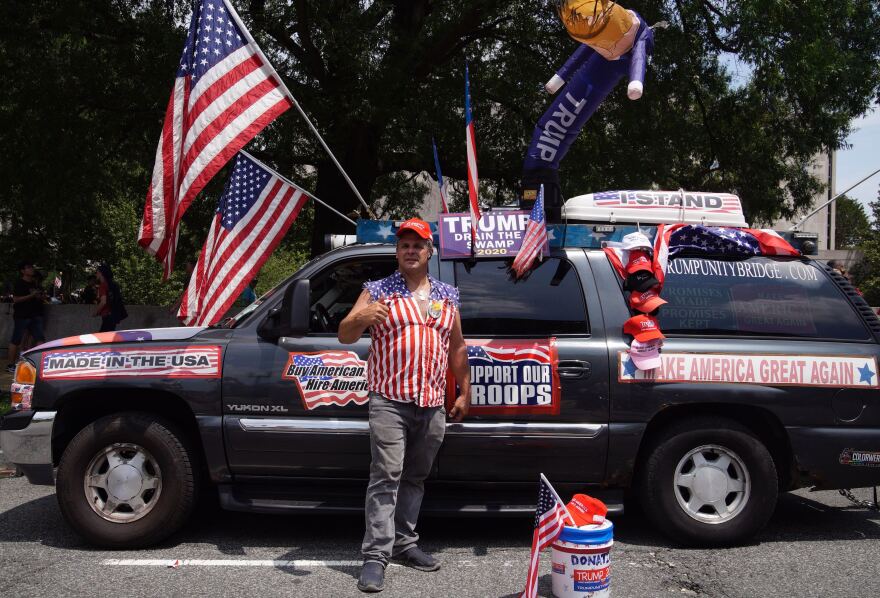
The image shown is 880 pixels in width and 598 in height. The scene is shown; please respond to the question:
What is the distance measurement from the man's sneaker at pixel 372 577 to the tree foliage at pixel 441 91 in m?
7.90

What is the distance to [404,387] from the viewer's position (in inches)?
167

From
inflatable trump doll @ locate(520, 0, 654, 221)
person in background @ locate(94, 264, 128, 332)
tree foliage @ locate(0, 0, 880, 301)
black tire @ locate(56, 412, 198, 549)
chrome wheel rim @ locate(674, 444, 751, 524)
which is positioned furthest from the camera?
person in background @ locate(94, 264, 128, 332)

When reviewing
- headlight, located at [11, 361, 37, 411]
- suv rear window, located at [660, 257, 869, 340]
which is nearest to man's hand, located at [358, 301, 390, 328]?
suv rear window, located at [660, 257, 869, 340]

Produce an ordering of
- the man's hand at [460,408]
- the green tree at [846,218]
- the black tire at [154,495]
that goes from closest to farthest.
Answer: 1. the man's hand at [460,408]
2. the black tire at [154,495]
3. the green tree at [846,218]

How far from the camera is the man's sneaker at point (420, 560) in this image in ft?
14.4

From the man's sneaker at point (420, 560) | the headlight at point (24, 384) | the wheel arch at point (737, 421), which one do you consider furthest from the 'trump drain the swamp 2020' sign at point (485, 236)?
the headlight at point (24, 384)

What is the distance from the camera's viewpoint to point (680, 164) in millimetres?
13844

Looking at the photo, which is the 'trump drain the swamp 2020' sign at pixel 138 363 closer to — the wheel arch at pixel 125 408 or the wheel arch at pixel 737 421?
the wheel arch at pixel 125 408

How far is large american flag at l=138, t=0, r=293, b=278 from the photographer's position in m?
5.27

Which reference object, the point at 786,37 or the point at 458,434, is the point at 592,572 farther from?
the point at 786,37

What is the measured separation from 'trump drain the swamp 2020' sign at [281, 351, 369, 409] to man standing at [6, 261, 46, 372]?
934cm

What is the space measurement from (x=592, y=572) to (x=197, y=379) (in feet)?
8.11

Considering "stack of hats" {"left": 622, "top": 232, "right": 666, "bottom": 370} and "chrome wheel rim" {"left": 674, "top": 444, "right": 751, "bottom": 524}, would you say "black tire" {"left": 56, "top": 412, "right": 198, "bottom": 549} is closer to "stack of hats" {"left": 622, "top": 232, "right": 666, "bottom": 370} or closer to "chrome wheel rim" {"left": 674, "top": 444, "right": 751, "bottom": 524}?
Result: "stack of hats" {"left": 622, "top": 232, "right": 666, "bottom": 370}

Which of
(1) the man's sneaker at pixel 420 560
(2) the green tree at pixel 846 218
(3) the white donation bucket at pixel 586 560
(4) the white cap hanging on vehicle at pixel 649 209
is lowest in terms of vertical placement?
(1) the man's sneaker at pixel 420 560
